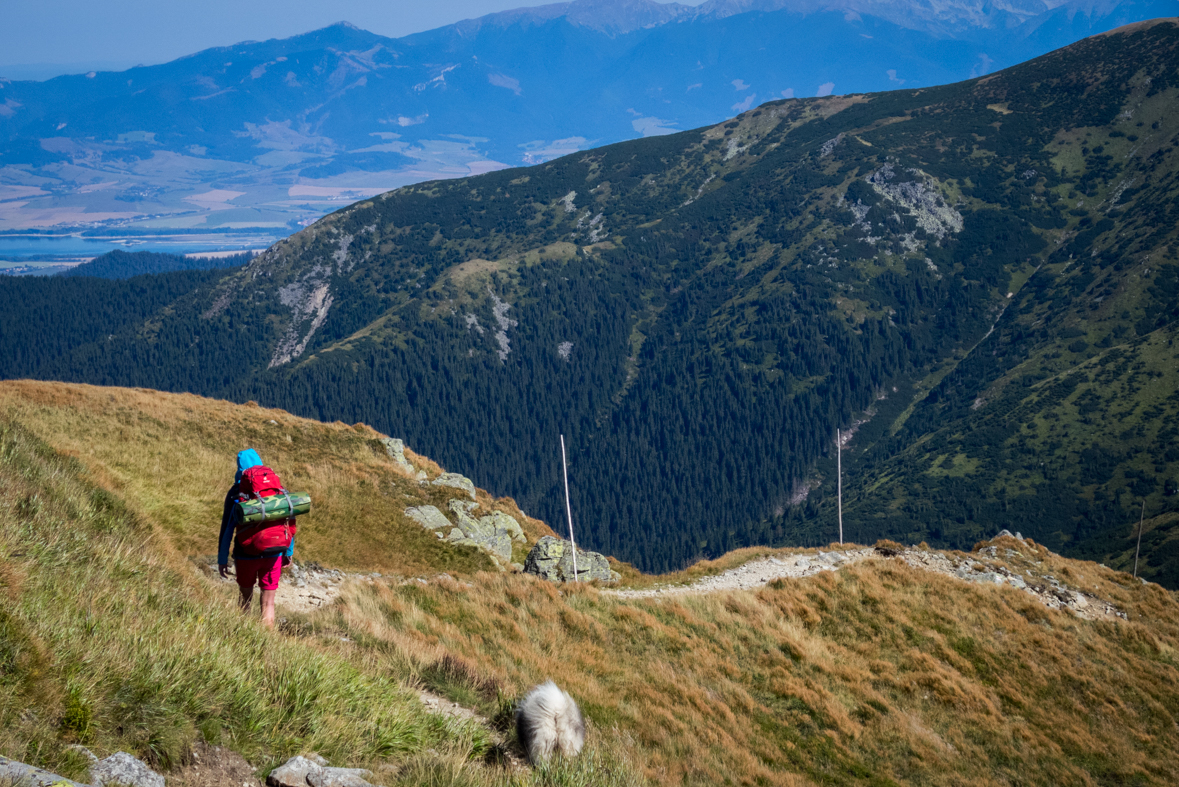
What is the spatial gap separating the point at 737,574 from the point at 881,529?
13935 centimetres

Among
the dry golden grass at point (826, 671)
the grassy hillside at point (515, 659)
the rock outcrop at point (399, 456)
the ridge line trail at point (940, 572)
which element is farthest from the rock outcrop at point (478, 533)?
the dry golden grass at point (826, 671)

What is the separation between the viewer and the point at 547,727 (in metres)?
8.50

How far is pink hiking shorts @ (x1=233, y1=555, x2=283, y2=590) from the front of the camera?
11.1 meters

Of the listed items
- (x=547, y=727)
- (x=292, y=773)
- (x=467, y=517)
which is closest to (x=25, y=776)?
(x=292, y=773)

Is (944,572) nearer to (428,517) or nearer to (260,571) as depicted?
(428,517)

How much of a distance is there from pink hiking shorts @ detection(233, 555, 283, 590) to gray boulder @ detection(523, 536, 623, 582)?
18.7 meters

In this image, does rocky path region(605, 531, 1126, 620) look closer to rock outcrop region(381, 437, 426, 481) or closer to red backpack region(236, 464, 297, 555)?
rock outcrop region(381, 437, 426, 481)

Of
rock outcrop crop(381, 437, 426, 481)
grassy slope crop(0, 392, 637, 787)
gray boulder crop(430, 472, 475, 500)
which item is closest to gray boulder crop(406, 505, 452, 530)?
gray boulder crop(430, 472, 475, 500)

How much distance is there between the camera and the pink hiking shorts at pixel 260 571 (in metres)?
11.1

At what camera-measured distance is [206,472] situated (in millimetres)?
26281

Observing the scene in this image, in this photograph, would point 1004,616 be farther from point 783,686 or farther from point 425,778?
point 425,778

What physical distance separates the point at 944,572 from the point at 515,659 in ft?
75.0

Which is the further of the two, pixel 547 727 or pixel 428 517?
Answer: pixel 428 517

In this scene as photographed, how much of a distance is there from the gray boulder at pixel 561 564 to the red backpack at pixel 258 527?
19.0 meters
